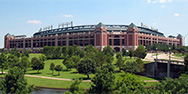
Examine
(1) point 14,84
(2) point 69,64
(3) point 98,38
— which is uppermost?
(3) point 98,38

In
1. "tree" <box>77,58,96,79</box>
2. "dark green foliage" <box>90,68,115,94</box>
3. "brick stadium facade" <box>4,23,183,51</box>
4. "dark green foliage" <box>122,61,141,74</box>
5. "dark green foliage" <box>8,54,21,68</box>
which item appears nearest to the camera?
"dark green foliage" <box>90,68,115,94</box>

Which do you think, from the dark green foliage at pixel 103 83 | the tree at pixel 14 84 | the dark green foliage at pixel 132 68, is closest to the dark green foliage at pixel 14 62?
the tree at pixel 14 84

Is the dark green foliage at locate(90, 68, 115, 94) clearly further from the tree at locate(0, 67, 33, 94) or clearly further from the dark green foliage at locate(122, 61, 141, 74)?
the dark green foliage at locate(122, 61, 141, 74)

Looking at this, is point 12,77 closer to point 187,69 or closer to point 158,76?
point 187,69

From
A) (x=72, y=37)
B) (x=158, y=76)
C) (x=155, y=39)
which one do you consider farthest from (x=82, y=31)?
(x=158, y=76)

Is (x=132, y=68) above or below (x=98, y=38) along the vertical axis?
below

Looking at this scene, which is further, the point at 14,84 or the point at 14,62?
the point at 14,62

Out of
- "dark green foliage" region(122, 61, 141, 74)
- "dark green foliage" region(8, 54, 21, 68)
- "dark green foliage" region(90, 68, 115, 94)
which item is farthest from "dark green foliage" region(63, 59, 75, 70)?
"dark green foliage" region(90, 68, 115, 94)

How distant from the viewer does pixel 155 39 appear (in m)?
143

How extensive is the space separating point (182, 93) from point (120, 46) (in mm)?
101952

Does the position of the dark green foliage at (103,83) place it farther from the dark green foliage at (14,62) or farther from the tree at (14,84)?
the dark green foliage at (14,62)

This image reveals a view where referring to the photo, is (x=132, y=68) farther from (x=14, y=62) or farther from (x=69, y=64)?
(x=14, y=62)

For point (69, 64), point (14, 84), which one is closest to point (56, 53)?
point (69, 64)

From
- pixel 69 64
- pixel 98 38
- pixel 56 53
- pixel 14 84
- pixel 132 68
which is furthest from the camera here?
pixel 98 38
